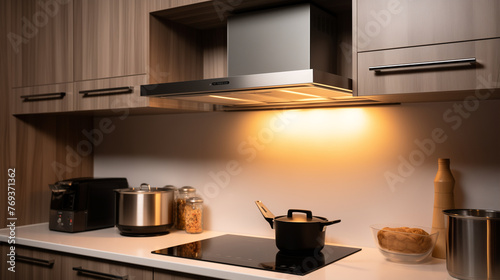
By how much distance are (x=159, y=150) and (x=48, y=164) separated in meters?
0.64

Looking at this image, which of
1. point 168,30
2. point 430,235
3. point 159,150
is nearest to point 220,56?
point 168,30

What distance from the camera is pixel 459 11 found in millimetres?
1467

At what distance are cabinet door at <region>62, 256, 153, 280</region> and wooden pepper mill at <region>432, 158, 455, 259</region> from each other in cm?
108

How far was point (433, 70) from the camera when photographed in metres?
1.50

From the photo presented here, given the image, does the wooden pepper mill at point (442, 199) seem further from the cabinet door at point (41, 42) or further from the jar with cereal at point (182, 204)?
the cabinet door at point (41, 42)

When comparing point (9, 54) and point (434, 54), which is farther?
point (9, 54)

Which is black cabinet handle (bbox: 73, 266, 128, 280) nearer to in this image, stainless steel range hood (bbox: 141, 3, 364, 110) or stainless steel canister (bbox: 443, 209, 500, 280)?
stainless steel range hood (bbox: 141, 3, 364, 110)

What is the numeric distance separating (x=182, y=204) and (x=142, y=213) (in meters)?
0.26

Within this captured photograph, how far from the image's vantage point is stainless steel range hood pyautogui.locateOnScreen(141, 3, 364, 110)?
175cm

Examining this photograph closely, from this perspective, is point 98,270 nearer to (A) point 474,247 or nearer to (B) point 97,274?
(B) point 97,274

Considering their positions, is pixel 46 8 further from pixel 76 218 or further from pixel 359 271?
pixel 359 271

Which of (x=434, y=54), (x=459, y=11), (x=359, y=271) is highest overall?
(x=459, y=11)

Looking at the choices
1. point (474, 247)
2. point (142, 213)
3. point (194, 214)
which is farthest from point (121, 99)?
point (474, 247)

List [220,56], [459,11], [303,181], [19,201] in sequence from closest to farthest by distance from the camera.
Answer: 1. [459,11]
2. [303,181]
3. [220,56]
4. [19,201]
